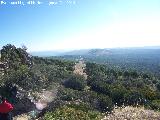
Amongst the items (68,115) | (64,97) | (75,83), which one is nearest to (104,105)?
(64,97)

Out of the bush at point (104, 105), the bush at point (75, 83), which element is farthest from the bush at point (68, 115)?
the bush at point (75, 83)

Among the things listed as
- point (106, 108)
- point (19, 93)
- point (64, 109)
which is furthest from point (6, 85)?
→ point (64, 109)

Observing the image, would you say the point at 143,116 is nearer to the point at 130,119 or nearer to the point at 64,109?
the point at 130,119

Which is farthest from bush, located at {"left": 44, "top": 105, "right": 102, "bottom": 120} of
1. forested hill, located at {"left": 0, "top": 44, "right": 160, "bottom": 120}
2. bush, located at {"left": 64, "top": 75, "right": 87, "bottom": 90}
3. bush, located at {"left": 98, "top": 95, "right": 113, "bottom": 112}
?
bush, located at {"left": 64, "top": 75, "right": 87, "bottom": 90}

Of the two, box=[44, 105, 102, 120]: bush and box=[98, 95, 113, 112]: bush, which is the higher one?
box=[44, 105, 102, 120]: bush

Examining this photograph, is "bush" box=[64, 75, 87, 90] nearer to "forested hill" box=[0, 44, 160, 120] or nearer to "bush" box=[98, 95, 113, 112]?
"forested hill" box=[0, 44, 160, 120]

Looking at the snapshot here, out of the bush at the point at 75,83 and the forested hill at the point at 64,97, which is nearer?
the forested hill at the point at 64,97

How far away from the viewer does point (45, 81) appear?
49625 mm

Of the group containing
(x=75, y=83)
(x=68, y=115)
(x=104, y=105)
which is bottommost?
(x=75, y=83)

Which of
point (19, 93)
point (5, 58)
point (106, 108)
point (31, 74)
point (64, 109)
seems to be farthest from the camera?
point (5, 58)

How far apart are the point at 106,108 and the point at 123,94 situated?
903 cm

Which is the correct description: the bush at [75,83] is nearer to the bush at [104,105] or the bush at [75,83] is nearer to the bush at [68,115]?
the bush at [104,105]

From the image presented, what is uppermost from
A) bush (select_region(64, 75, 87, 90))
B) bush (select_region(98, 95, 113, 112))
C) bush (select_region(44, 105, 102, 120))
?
bush (select_region(44, 105, 102, 120))

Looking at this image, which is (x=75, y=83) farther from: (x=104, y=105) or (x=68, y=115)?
(x=68, y=115)
